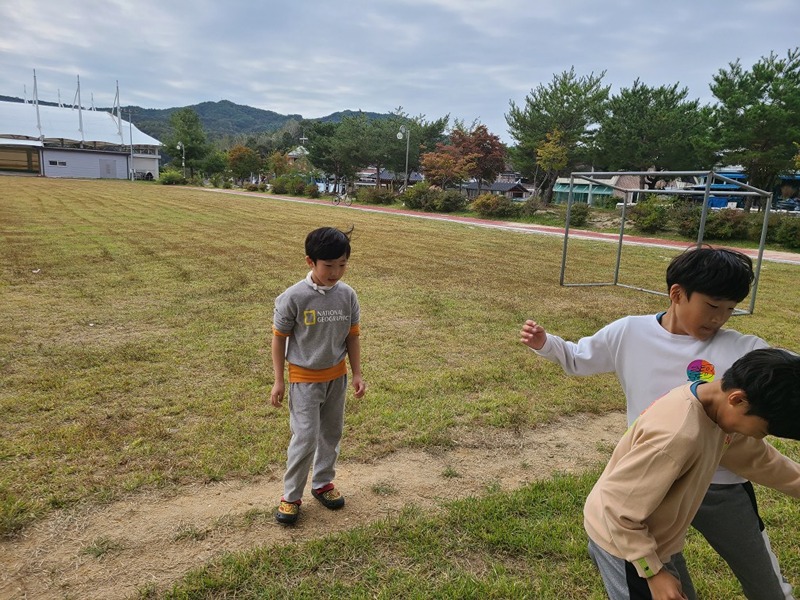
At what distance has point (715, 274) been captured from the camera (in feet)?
5.70

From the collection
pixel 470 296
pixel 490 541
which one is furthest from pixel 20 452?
pixel 470 296

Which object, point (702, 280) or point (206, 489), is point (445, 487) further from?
point (702, 280)

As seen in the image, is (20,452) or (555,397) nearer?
(20,452)

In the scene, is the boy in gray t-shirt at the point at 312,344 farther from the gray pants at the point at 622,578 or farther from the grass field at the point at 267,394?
the gray pants at the point at 622,578

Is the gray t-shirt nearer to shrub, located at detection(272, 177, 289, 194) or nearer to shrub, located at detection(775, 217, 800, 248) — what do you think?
shrub, located at detection(775, 217, 800, 248)

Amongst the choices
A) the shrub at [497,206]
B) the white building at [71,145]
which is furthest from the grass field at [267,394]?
the white building at [71,145]

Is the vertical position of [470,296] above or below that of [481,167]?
→ below

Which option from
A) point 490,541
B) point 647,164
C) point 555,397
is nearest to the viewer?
point 490,541

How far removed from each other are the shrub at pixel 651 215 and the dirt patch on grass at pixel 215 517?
67.1ft

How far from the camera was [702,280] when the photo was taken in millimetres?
1758

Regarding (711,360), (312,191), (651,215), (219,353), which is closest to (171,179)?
(312,191)

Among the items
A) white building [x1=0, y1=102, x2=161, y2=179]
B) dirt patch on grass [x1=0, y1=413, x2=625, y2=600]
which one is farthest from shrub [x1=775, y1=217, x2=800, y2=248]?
white building [x1=0, y1=102, x2=161, y2=179]

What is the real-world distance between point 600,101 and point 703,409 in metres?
36.5

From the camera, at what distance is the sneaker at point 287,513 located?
272 centimetres
